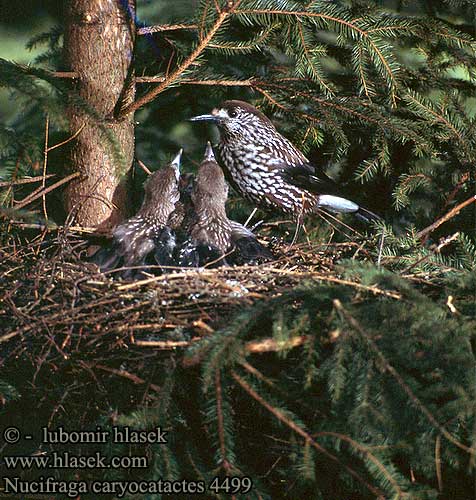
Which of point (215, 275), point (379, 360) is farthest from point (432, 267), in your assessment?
point (379, 360)

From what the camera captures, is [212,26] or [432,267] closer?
[212,26]

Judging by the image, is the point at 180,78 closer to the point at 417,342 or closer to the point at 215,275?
the point at 215,275

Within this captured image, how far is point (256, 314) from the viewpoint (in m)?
2.75

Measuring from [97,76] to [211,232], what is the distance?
974 mm

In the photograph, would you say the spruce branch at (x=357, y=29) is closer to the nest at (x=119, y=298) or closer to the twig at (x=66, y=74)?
the twig at (x=66, y=74)

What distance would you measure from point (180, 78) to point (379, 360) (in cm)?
213

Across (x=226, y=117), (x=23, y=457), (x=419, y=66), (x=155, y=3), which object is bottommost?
(x=23, y=457)

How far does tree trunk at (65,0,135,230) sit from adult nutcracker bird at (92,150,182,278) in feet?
0.78

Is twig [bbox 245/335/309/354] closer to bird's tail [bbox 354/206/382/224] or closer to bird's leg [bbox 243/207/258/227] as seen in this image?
bird's tail [bbox 354/206/382/224]

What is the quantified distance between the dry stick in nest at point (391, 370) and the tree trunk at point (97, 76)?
1.76m

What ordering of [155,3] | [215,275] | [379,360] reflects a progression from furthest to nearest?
[155,3], [215,275], [379,360]

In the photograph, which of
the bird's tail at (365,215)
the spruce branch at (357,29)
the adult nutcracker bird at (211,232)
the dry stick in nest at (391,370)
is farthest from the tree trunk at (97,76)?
the dry stick in nest at (391,370)

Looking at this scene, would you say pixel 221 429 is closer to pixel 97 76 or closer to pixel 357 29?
pixel 97 76

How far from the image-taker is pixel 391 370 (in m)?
2.56
